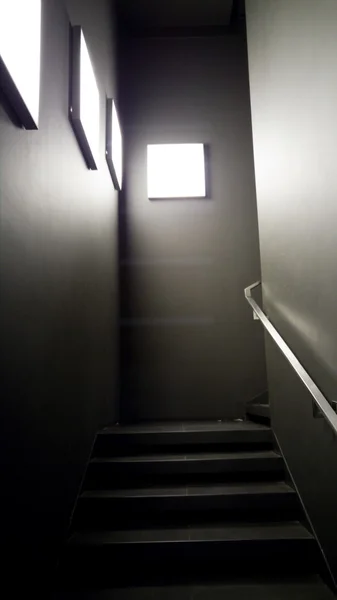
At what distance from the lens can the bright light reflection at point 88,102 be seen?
8.29ft

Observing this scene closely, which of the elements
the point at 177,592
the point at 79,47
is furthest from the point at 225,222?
the point at 177,592

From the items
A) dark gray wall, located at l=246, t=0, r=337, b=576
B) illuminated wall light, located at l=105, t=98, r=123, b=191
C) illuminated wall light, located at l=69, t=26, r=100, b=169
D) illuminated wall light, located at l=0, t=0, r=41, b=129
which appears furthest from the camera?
illuminated wall light, located at l=105, t=98, r=123, b=191

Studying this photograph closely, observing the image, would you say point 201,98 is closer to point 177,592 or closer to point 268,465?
point 268,465

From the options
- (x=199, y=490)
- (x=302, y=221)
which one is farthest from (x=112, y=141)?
(x=199, y=490)

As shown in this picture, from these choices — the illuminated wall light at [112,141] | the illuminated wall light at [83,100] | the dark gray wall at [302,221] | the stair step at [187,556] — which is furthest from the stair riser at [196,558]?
the illuminated wall light at [112,141]

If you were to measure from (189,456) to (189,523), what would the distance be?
53cm

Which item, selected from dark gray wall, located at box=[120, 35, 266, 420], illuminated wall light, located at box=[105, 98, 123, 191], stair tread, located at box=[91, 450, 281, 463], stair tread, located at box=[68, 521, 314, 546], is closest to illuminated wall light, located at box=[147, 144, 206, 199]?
dark gray wall, located at box=[120, 35, 266, 420]

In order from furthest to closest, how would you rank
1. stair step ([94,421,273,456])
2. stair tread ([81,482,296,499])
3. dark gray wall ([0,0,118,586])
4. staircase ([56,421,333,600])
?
1. stair step ([94,421,273,456])
2. stair tread ([81,482,296,499])
3. staircase ([56,421,333,600])
4. dark gray wall ([0,0,118,586])

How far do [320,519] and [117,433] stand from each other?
1.47 m

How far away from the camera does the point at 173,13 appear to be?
484 cm

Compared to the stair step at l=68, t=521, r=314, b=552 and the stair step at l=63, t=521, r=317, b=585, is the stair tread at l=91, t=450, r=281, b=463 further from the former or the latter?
the stair step at l=63, t=521, r=317, b=585

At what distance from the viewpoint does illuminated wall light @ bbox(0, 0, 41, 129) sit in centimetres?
137

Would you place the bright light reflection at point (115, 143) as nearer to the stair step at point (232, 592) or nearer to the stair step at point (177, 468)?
the stair step at point (177, 468)

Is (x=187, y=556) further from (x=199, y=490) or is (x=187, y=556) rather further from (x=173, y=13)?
(x=173, y=13)
